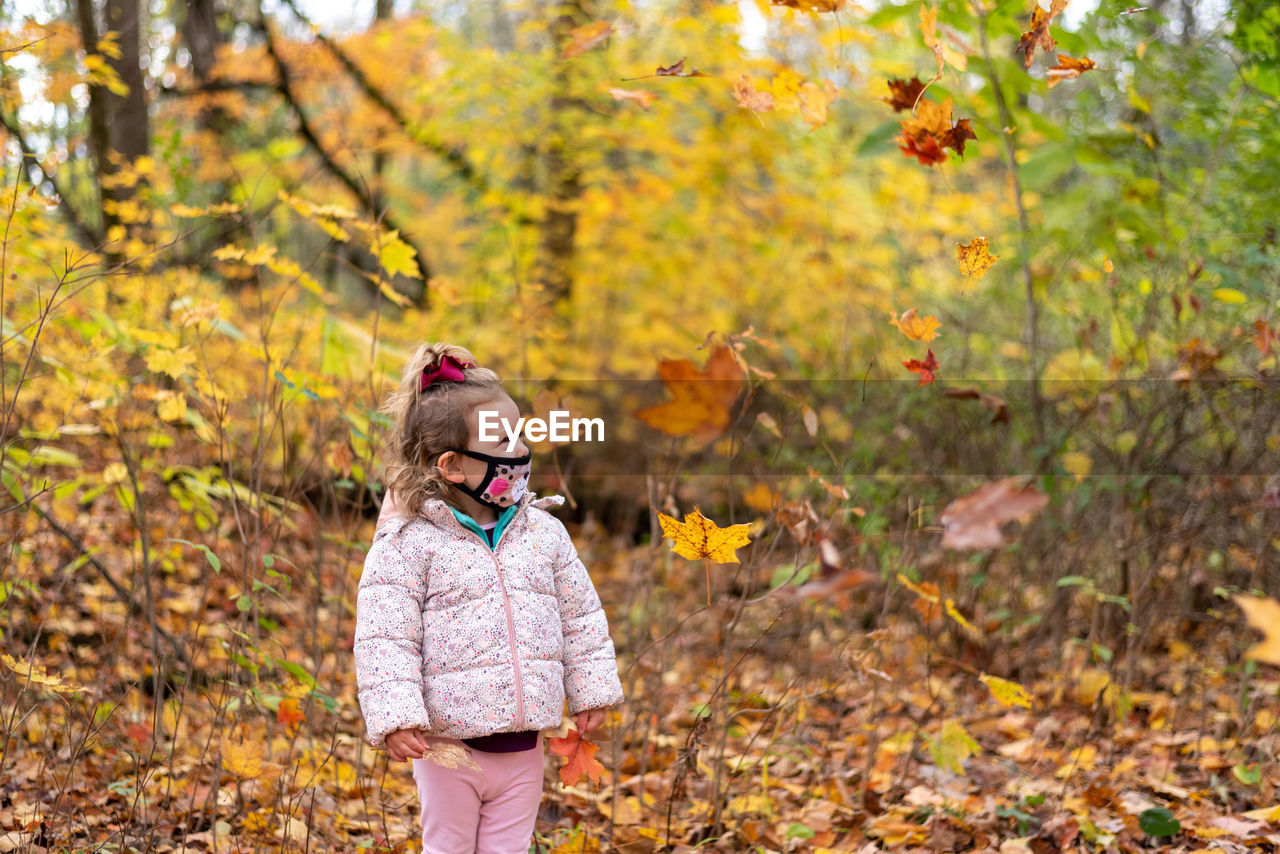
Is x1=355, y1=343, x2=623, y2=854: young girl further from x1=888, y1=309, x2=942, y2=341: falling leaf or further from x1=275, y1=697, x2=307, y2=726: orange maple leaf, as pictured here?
x1=888, y1=309, x2=942, y2=341: falling leaf

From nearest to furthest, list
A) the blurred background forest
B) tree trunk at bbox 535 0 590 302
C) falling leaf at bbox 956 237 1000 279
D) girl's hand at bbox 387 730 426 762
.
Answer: girl's hand at bbox 387 730 426 762
falling leaf at bbox 956 237 1000 279
the blurred background forest
tree trunk at bbox 535 0 590 302

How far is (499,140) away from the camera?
7.55m

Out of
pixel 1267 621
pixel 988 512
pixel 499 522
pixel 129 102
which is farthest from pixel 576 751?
pixel 129 102

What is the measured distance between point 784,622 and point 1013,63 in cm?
242

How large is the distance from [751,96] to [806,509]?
3.27 ft

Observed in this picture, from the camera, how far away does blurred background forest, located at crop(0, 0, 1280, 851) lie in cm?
245

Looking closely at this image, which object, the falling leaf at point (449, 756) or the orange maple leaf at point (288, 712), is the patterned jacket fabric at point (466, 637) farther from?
Result: the orange maple leaf at point (288, 712)

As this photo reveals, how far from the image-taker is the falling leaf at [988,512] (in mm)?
1492

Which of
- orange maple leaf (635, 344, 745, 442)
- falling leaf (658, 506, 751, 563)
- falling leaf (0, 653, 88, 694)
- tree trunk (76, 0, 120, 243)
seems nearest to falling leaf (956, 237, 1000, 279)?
orange maple leaf (635, 344, 745, 442)

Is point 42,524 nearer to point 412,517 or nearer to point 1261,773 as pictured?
point 412,517

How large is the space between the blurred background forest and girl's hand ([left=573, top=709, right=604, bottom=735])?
0.34 meters

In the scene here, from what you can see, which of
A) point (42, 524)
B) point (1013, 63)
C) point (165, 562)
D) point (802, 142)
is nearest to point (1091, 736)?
point (1013, 63)

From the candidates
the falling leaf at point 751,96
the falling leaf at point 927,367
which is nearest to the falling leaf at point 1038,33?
the falling leaf at point 751,96

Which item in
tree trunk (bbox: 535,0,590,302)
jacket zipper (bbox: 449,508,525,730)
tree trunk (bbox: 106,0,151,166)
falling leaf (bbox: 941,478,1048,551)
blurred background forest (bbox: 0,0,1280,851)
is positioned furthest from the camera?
tree trunk (bbox: 535,0,590,302)
